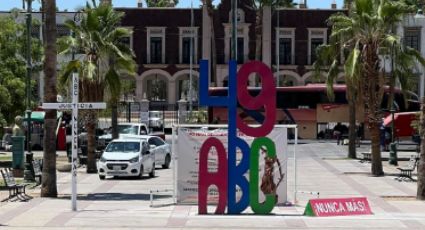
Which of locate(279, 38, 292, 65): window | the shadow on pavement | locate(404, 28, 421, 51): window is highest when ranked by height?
locate(404, 28, 421, 51): window

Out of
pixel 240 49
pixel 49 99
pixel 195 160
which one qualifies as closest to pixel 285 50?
pixel 240 49

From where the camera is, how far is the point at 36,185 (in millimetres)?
27188

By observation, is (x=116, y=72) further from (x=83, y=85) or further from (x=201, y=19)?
(x=201, y=19)

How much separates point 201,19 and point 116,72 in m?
48.1

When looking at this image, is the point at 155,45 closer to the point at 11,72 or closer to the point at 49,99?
the point at 11,72

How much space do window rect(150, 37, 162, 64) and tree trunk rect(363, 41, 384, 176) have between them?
51294mm

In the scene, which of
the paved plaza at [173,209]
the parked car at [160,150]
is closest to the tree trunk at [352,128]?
the paved plaza at [173,209]

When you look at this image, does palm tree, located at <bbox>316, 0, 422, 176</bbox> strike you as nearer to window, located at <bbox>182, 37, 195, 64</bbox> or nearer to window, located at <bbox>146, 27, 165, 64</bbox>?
window, located at <bbox>182, 37, 195, 64</bbox>

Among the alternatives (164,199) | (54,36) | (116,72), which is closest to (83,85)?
(116,72)

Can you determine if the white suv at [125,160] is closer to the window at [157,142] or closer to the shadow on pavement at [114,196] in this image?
the window at [157,142]

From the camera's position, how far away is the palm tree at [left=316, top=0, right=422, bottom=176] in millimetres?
30172

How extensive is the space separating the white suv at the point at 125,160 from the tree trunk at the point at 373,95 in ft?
30.1

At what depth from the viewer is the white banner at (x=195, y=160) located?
20.9 m

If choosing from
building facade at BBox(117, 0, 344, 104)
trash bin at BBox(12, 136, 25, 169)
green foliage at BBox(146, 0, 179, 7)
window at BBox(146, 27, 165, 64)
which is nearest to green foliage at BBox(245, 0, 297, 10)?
building facade at BBox(117, 0, 344, 104)
